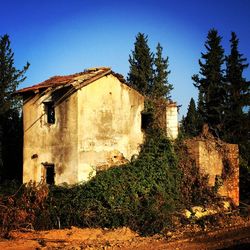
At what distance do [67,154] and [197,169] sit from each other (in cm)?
714

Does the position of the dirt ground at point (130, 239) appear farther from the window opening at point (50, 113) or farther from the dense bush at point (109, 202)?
the window opening at point (50, 113)

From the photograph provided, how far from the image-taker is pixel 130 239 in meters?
16.5

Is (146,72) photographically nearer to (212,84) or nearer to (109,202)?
(212,84)

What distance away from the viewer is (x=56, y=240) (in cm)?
1631

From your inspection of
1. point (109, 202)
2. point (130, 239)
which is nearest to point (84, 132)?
point (109, 202)

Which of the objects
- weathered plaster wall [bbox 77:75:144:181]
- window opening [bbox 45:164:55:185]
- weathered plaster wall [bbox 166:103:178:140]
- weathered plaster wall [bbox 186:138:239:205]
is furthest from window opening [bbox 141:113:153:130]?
window opening [bbox 45:164:55:185]

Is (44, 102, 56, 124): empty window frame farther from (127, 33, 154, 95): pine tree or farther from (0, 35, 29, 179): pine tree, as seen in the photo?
(127, 33, 154, 95): pine tree

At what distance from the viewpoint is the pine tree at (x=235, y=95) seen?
33109 mm

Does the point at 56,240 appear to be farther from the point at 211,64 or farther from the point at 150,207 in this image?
the point at 211,64

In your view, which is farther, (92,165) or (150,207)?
(92,165)

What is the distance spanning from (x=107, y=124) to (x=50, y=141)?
3.05 metres

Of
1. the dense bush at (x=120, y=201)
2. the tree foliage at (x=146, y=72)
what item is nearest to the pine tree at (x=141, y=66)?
the tree foliage at (x=146, y=72)

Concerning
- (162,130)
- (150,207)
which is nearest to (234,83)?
(162,130)

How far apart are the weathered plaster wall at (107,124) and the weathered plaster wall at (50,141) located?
0.43m
